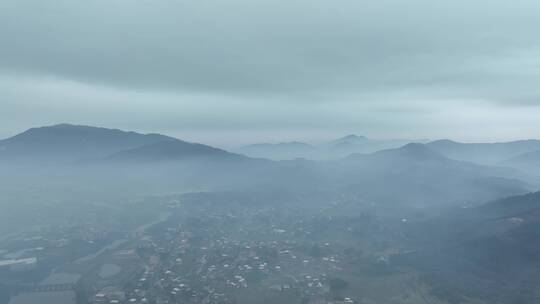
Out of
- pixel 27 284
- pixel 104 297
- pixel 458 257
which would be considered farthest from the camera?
pixel 458 257

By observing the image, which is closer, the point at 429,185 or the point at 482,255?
the point at 482,255

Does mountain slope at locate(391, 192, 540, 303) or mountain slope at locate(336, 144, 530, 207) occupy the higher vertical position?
mountain slope at locate(336, 144, 530, 207)

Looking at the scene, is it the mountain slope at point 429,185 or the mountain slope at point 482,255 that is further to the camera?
the mountain slope at point 429,185

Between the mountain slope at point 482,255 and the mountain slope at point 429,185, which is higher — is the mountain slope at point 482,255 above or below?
below

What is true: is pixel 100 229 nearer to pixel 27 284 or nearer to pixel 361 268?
pixel 27 284

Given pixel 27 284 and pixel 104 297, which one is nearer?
pixel 104 297

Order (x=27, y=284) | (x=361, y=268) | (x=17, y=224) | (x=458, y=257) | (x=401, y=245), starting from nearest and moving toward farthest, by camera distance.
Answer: (x=27, y=284)
(x=361, y=268)
(x=458, y=257)
(x=401, y=245)
(x=17, y=224)

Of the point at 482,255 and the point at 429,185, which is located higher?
the point at 429,185

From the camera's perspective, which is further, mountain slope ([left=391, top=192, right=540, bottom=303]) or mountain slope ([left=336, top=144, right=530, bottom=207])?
mountain slope ([left=336, top=144, right=530, bottom=207])

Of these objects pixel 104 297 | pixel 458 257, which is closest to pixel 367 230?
pixel 458 257
